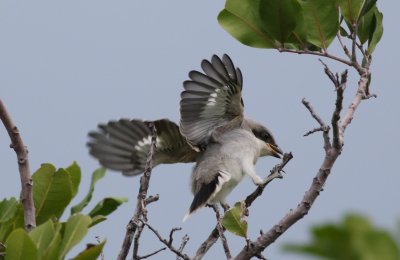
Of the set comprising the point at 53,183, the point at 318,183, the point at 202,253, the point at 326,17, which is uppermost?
the point at 326,17

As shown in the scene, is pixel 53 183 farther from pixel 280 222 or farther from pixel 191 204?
pixel 191 204

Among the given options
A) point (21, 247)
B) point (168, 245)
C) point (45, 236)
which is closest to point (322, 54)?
point (168, 245)

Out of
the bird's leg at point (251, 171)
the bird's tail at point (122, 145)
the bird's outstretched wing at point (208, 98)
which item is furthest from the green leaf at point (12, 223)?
the bird's tail at point (122, 145)

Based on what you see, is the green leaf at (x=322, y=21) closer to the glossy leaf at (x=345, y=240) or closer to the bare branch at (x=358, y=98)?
the bare branch at (x=358, y=98)

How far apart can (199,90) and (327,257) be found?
4390mm

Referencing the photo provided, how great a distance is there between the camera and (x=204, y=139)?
5.02 metres

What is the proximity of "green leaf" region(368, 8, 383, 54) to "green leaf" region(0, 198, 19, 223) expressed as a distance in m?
1.60

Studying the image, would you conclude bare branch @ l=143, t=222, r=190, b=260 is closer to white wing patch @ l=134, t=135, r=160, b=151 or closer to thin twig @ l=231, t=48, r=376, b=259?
thin twig @ l=231, t=48, r=376, b=259

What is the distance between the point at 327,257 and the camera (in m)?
0.45

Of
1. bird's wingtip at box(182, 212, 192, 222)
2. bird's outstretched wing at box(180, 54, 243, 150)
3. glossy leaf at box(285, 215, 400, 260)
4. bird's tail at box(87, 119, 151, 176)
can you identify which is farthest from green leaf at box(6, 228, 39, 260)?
bird's tail at box(87, 119, 151, 176)

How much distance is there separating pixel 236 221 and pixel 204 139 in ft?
8.65

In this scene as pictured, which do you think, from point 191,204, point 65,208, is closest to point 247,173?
point 191,204

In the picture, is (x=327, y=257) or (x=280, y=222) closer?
(x=327, y=257)

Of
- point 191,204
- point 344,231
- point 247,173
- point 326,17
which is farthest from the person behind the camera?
point 247,173
